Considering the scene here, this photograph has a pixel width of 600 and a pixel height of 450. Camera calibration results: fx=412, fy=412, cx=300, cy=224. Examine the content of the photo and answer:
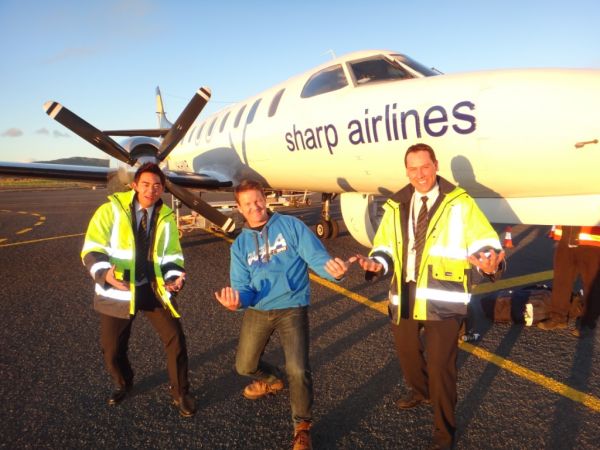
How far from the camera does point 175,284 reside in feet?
9.80

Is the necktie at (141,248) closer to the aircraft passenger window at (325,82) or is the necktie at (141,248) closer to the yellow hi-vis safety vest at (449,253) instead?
the yellow hi-vis safety vest at (449,253)

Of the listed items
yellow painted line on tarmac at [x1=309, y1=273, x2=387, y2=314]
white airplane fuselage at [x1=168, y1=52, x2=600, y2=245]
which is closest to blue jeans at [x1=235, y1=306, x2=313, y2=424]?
yellow painted line on tarmac at [x1=309, y1=273, x2=387, y2=314]

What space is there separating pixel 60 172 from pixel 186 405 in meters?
8.35

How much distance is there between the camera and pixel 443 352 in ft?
8.37

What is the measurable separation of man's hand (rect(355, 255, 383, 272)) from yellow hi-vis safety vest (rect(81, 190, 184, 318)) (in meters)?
1.36

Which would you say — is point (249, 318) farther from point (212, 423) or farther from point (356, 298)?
point (356, 298)

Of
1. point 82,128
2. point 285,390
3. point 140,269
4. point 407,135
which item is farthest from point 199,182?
point 285,390

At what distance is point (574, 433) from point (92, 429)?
334 cm

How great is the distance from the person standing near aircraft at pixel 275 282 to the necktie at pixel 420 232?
47cm

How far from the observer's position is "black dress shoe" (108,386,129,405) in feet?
10.7

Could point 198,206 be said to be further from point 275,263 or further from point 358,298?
point 275,263

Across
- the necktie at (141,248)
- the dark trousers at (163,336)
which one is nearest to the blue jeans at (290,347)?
the dark trousers at (163,336)

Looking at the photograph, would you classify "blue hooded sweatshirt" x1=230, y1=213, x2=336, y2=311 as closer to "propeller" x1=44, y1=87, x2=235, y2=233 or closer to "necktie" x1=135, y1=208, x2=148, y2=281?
"necktie" x1=135, y1=208, x2=148, y2=281

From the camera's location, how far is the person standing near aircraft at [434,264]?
2566 millimetres
